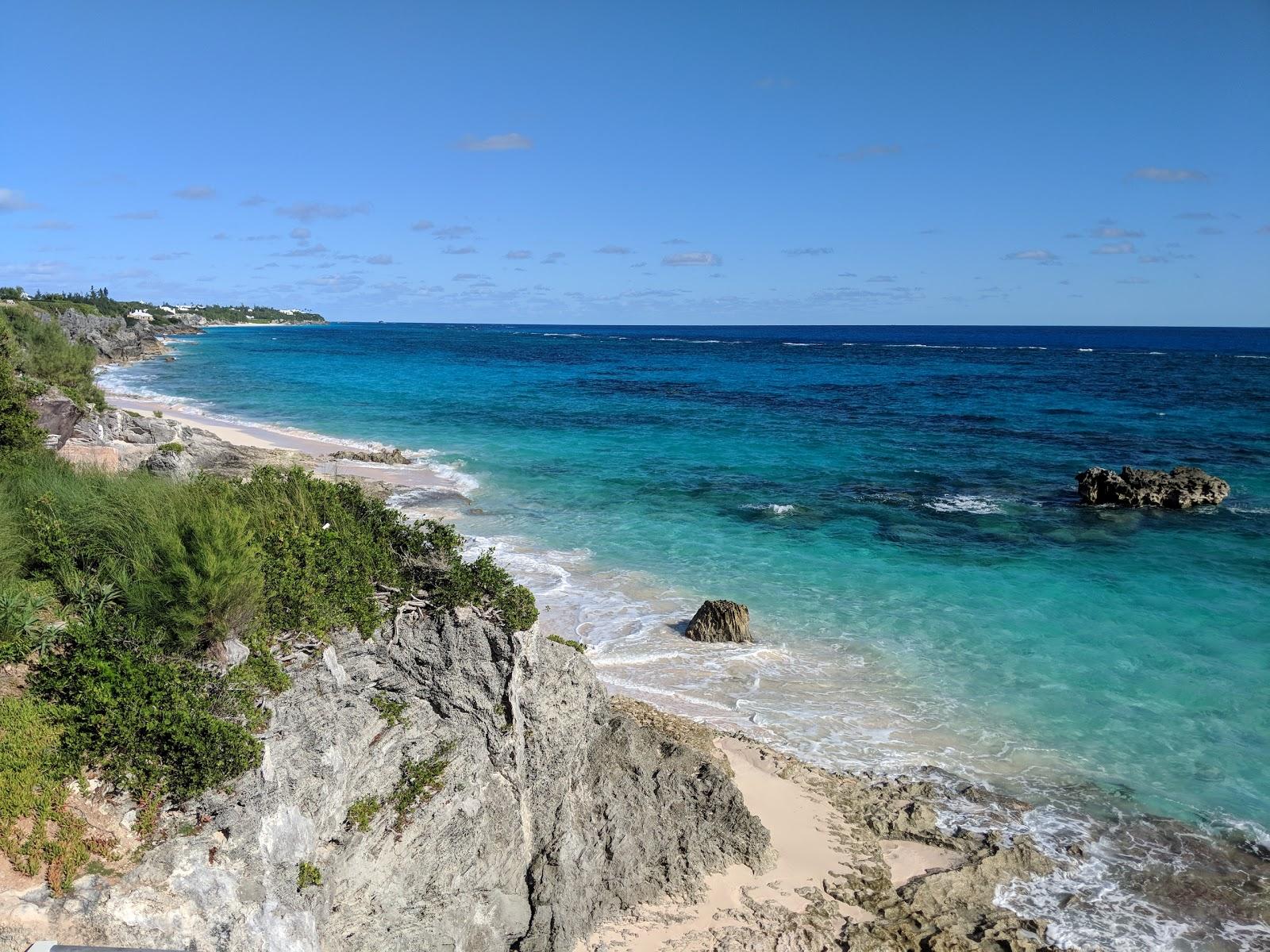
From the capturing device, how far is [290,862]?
7020 millimetres

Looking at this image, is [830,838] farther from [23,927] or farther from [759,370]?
[759,370]

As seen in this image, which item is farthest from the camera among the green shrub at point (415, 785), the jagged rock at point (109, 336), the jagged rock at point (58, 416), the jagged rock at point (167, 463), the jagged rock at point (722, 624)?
the jagged rock at point (109, 336)

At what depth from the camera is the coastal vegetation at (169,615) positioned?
266 inches

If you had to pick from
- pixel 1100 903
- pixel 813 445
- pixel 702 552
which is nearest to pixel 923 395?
pixel 813 445

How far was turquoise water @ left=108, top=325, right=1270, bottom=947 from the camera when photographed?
1392cm

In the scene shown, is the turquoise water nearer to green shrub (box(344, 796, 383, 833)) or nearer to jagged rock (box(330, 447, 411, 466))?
jagged rock (box(330, 447, 411, 466))

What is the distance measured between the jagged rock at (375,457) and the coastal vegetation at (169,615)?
2211 centimetres

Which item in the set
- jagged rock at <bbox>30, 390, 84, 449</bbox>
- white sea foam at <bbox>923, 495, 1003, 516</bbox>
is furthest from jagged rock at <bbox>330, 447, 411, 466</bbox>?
white sea foam at <bbox>923, 495, 1003, 516</bbox>

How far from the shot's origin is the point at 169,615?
7.87 m

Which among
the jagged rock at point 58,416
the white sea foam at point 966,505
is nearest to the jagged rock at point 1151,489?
the white sea foam at point 966,505

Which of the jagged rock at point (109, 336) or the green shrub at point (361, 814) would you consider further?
the jagged rock at point (109, 336)

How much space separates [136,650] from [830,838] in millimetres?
8724

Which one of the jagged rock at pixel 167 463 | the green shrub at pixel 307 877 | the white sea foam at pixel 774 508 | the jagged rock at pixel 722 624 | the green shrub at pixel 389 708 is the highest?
the jagged rock at pixel 167 463

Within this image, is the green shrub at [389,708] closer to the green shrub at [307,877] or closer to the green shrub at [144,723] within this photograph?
the green shrub at [144,723]
